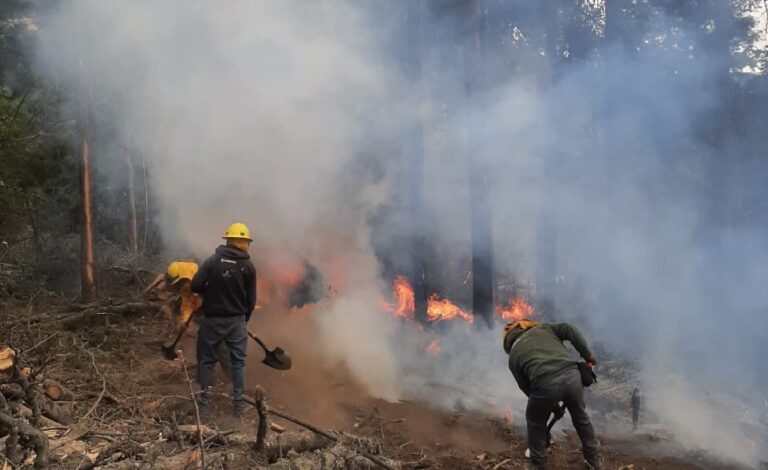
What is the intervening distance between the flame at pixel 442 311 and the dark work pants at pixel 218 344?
7.03m

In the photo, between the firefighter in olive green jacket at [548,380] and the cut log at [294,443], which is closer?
the cut log at [294,443]

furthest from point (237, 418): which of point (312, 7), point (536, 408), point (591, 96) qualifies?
point (591, 96)

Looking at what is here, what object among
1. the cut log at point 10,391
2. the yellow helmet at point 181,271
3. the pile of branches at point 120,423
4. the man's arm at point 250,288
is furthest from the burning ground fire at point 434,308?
the cut log at point 10,391

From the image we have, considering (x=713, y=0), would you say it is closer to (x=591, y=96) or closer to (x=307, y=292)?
(x=591, y=96)

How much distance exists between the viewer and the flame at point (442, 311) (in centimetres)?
1188

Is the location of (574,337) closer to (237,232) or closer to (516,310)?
(237,232)

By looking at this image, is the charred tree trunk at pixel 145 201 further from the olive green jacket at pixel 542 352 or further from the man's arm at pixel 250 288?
the olive green jacket at pixel 542 352

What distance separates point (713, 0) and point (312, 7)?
9.55 m

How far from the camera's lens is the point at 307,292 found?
362 inches

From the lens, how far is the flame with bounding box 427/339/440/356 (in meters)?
9.54

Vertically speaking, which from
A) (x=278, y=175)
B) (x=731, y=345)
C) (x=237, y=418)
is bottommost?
(x=731, y=345)

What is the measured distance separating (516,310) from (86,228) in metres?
8.85

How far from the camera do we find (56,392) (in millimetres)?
4465

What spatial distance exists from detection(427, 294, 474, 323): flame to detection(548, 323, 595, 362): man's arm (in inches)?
277
